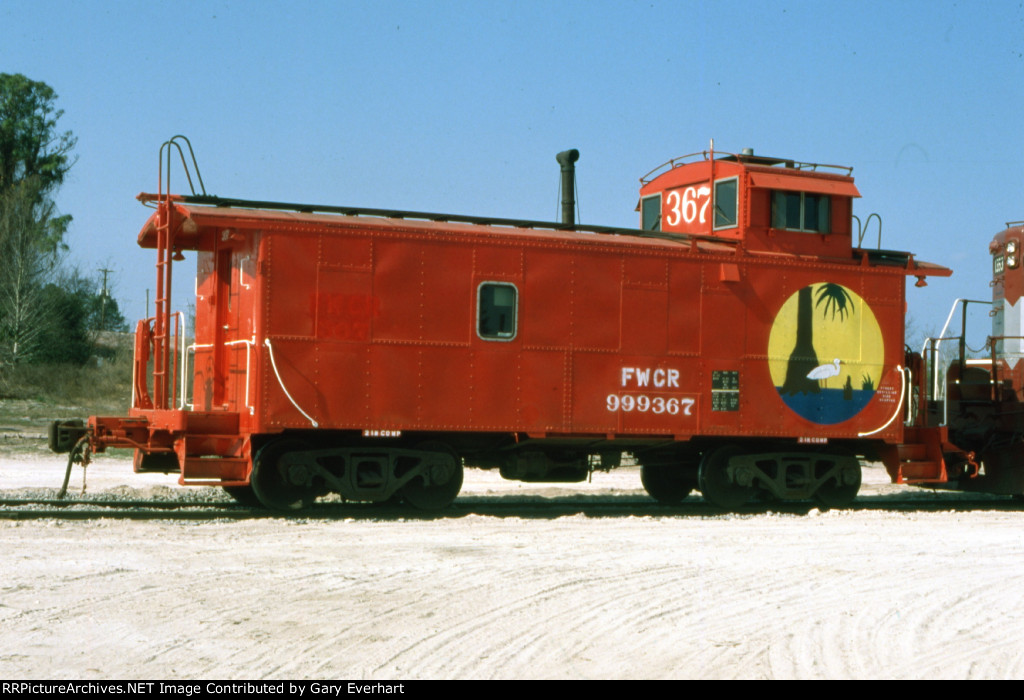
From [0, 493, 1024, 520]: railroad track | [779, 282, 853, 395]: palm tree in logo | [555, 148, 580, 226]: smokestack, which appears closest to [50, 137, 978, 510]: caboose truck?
[779, 282, 853, 395]: palm tree in logo

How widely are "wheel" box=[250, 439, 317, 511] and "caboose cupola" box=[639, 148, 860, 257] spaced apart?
6.44 m

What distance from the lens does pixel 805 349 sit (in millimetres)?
14531

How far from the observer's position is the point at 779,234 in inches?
581

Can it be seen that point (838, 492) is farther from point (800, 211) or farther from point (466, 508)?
point (466, 508)

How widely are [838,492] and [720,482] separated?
1.91 metres

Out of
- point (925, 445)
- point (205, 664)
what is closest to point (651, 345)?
point (925, 445)

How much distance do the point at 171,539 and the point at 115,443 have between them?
2.80 m

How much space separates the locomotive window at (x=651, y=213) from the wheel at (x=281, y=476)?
662cm

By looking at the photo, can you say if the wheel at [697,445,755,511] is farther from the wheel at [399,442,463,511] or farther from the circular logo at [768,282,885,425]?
the wheel at [399,442,463,511]

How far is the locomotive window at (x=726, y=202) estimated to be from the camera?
14898 millimetres

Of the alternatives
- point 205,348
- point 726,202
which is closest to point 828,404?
point 726,202

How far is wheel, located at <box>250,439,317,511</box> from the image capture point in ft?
41.2

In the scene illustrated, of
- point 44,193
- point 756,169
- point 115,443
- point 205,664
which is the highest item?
point 44,193

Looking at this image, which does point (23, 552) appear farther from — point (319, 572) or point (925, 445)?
point (925, 445)
